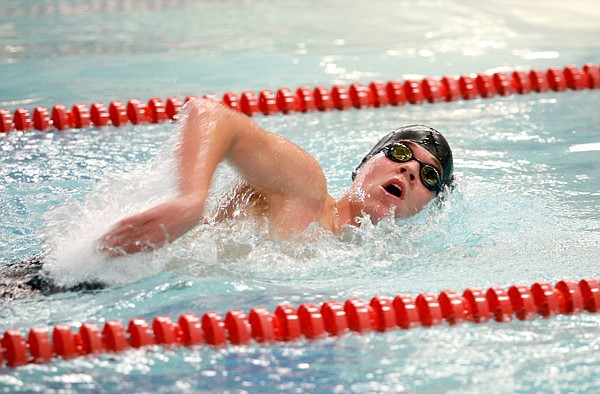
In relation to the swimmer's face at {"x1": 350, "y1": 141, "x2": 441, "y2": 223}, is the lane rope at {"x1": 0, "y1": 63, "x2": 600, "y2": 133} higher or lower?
higher

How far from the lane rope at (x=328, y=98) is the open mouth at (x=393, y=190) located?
170cm

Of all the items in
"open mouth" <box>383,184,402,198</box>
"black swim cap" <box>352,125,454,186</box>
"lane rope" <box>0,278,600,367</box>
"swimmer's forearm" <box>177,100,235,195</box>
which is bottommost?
"lane rope" <box>0,278,600,367</box>

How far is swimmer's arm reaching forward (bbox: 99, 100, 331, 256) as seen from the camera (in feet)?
8.75

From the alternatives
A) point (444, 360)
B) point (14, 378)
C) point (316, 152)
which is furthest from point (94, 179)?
point (444, 360)

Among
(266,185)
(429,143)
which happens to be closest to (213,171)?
(266,185)

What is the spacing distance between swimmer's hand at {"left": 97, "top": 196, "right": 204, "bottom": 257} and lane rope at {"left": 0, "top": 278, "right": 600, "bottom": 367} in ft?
0.77

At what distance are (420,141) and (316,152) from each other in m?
1.21

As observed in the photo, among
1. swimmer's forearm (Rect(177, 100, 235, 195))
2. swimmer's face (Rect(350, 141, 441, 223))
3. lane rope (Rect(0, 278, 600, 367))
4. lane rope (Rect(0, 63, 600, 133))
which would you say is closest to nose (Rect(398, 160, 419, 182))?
swimmer's face (Rect(350, 141, 441, 223))

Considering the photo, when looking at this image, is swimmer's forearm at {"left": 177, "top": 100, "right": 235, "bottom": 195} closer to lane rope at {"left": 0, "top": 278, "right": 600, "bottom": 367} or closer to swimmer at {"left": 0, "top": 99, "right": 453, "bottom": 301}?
swimmer at {"left": 0, "top": 99, "right": 453, "bottom": 301}

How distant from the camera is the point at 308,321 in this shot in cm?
283

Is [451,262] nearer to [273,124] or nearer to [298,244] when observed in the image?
[298,244]

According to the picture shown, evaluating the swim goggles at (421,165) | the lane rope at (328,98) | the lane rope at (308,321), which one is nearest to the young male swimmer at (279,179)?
the swim goggles at (421,165)

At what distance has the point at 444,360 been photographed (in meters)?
2.68

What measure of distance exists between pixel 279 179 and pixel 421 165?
0.57 m
